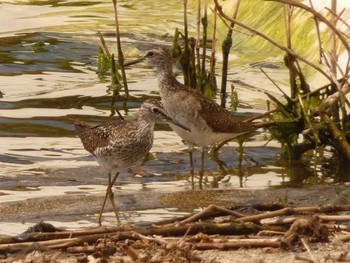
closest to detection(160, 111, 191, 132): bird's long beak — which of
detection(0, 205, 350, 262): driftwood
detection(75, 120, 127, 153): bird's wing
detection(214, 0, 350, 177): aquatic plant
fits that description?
detection(75, 120, 127, 153): bird's wing

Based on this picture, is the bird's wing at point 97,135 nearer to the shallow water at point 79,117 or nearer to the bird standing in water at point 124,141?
the bird standing in water at point 124,141

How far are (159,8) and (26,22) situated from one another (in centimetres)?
224

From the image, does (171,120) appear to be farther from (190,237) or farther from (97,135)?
(190,237)

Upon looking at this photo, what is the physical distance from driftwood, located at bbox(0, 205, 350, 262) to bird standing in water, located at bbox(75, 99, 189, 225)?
6.12 feet

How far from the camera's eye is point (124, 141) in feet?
28.1

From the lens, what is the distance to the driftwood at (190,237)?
20.0 ft

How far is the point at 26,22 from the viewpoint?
16.3m

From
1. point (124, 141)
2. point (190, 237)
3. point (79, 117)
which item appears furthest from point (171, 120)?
point (79, 117)

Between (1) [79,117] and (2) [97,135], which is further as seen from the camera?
(1) [79,117]

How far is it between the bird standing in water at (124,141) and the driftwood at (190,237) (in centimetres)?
187

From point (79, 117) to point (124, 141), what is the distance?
10.3ft

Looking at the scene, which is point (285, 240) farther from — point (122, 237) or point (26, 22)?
point (26, 22)

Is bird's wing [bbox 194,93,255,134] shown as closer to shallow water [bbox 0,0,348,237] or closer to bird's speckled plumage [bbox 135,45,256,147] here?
bird's speckled plumage [bbox 135,45,256,147]

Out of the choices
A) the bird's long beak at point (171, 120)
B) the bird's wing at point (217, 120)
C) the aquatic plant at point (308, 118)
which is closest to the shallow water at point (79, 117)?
the aquatic plant at point (308, 118)
